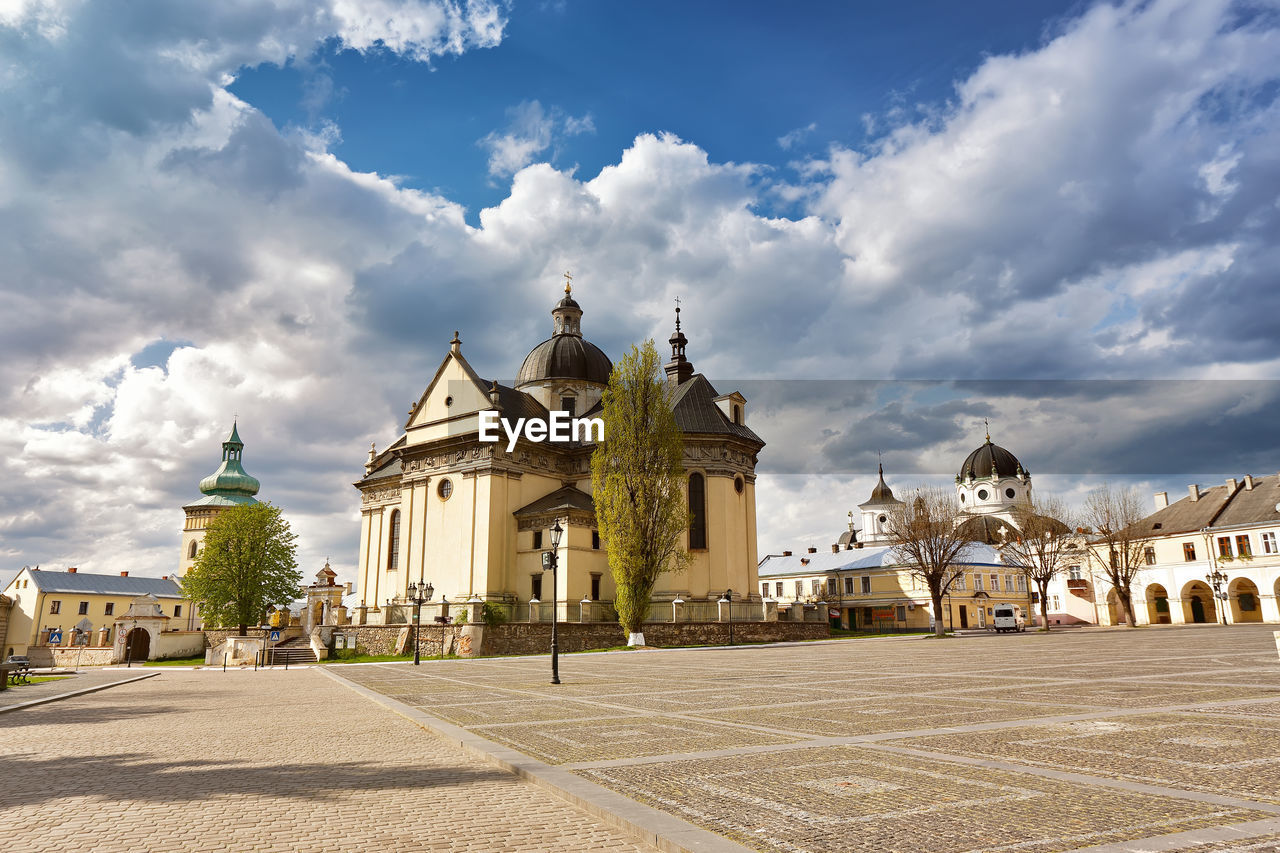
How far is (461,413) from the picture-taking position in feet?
168

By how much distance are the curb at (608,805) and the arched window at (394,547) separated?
47300 mm

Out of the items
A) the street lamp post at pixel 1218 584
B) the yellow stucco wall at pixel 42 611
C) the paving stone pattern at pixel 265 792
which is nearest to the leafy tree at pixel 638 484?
the paving stone pattern at pixel 265 792

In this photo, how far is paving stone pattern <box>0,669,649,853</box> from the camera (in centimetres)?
588

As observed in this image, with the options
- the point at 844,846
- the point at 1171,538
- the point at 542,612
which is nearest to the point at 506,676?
the point at 844,846

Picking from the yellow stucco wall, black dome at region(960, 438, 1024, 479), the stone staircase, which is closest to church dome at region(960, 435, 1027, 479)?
black dome at region(960, 438, 1024, 479)

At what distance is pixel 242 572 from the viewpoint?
176 ft

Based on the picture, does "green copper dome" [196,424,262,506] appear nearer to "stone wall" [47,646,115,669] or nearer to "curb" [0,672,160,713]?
"stone wall" [47,646,115,669]

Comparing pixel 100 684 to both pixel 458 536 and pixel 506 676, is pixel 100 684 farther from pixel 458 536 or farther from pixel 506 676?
pixel 458 536

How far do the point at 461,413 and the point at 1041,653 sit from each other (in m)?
36.1

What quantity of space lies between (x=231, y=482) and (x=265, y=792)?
4214 inches

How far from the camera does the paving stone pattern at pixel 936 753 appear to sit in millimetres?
5402

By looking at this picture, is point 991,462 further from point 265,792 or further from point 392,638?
point 265,792

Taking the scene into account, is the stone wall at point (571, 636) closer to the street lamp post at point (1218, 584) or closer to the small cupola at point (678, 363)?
the small cupola at point (678, 363)

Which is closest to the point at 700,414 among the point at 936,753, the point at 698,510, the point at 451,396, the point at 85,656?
the point at 698,510
